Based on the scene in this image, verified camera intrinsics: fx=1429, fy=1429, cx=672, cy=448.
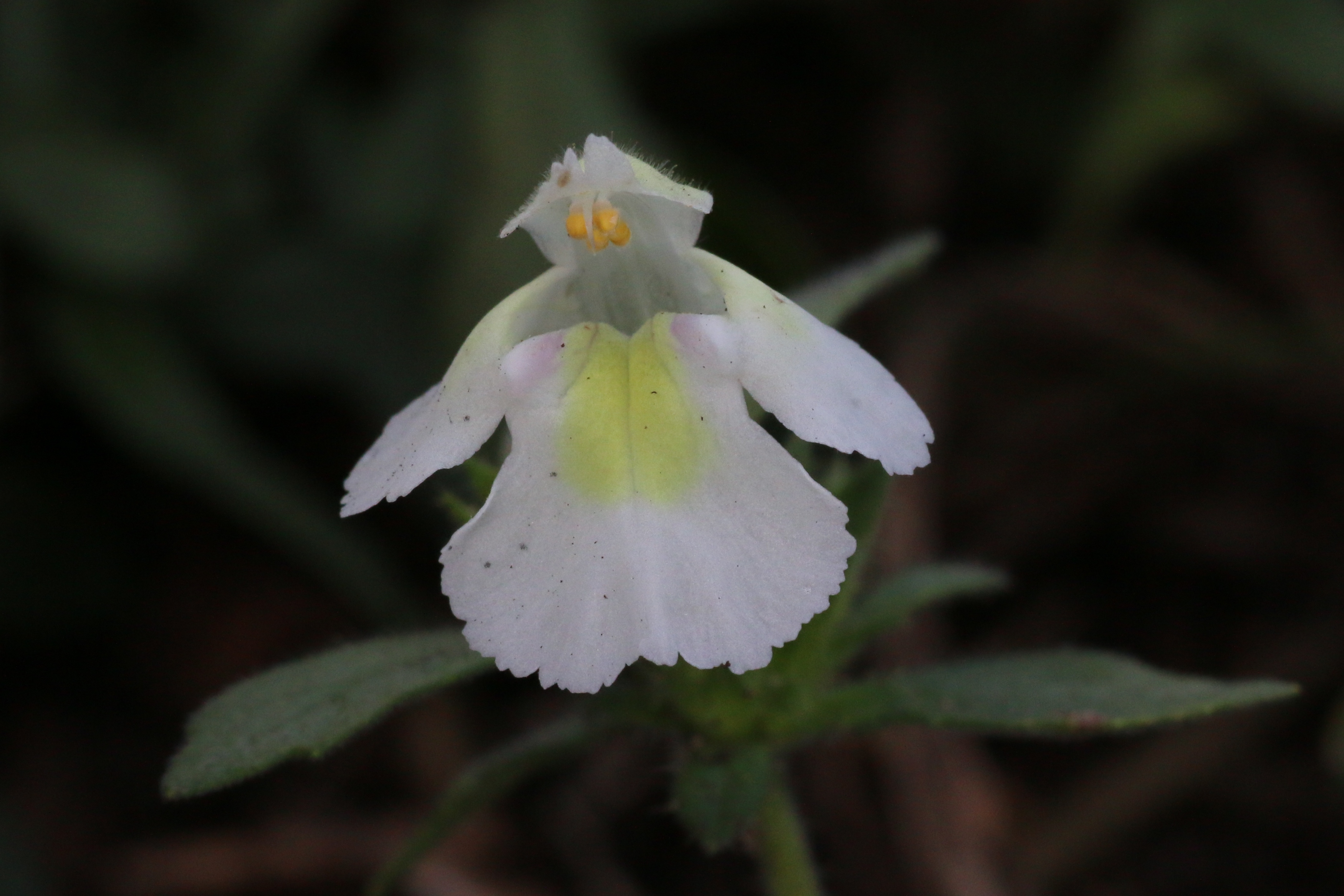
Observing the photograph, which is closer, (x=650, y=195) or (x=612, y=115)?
(x=650, y=195)

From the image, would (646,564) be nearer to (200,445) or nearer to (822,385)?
(822,385)

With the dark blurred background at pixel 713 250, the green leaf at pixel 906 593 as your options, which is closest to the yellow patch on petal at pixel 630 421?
the green leaf at pixel 906 593

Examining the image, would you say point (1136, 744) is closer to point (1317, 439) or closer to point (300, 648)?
point (1317, 439)

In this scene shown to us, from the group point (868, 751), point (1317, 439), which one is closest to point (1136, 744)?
point (868, 751)

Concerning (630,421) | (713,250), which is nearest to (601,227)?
(630,421)

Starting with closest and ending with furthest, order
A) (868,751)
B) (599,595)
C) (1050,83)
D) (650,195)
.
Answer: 1. (599,595)
2. (650,195)
3. (868,751)
4. (1050,83)

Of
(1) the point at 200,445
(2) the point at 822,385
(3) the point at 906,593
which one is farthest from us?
(1) the point at 200,445

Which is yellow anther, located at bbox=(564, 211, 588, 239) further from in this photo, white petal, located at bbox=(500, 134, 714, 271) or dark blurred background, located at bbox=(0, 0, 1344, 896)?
dark blurred background, located at bbox=(0, 0, 1344, 896)
